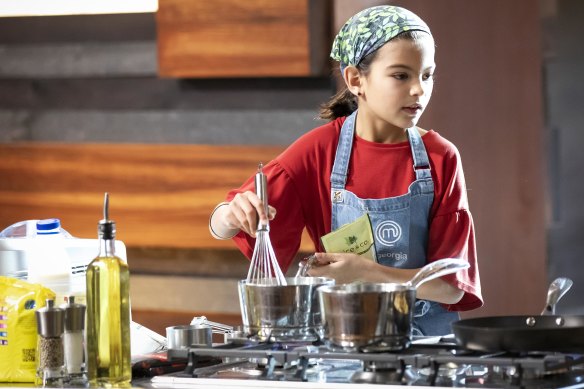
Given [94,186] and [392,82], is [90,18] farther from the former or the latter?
[392,82]

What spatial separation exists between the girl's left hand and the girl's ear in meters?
0.42

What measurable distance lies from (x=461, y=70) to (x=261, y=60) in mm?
800

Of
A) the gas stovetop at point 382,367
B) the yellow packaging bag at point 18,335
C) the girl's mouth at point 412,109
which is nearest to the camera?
the gas stovetop at point 382,367

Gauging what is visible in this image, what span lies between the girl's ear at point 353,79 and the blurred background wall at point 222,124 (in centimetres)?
145

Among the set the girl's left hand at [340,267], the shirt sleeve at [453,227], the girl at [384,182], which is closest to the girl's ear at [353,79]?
the girl at [384,182]

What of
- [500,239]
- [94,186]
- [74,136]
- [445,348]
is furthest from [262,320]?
[74,136]

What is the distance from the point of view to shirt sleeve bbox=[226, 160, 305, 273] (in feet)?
7.73

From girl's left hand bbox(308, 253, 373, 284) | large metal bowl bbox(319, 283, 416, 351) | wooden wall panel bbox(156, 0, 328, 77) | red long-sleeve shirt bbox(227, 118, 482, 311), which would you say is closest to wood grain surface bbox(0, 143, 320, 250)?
wooden wall panel bbox(156, 0, 328, 77)

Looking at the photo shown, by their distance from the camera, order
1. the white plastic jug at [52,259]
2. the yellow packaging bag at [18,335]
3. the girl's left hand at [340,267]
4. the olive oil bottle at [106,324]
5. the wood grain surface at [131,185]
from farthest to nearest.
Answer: the wood grain surface at [131,185]
the girl's left hand at [340,267]
the white plastic jug at [52,259]
the yellow packaging bag at [18,335]
the olive oil bottle at [106,324]

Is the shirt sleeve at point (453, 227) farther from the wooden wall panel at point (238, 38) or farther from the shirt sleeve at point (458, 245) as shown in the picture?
the wooden wall panel at point (238, 38)

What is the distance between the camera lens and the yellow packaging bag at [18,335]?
1.76 metres

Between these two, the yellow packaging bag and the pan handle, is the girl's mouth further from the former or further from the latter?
the yellow packaging bag

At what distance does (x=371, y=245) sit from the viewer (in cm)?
225

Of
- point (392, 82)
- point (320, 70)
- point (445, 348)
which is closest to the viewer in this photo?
point (445, 348)
